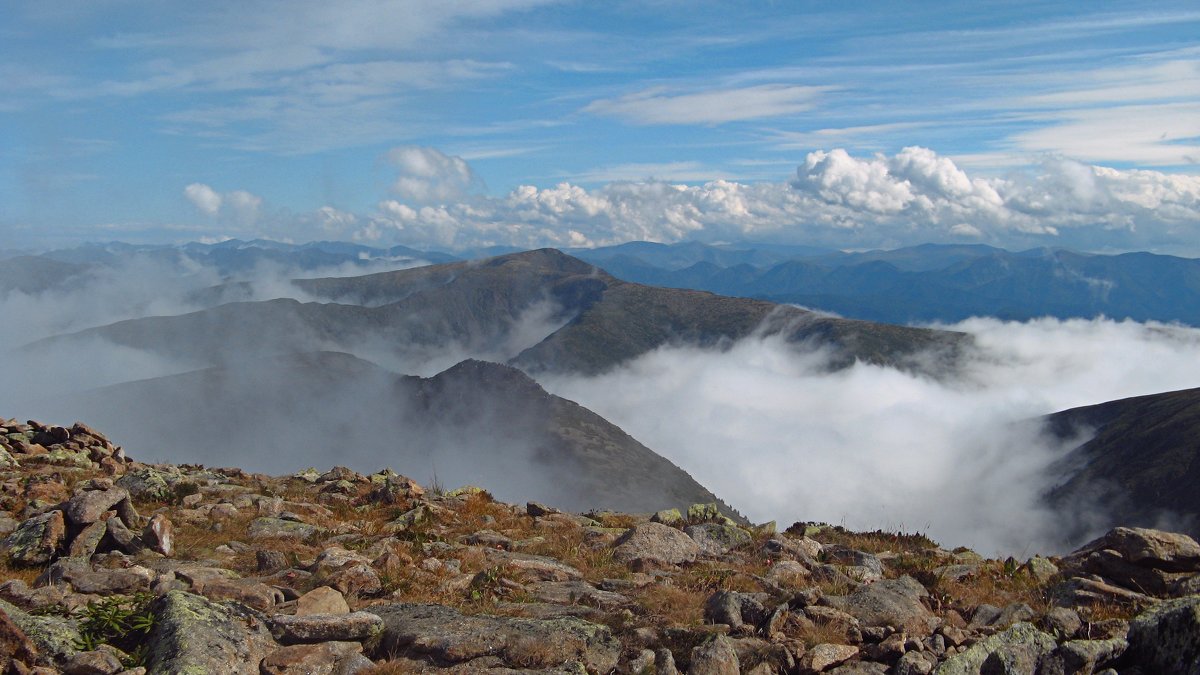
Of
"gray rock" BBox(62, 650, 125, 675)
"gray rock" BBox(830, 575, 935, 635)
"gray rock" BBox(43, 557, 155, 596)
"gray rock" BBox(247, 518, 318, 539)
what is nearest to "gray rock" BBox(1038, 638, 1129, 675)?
"gray rock" BBox(830, 575, 935, 635)

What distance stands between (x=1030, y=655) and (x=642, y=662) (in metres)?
5.59

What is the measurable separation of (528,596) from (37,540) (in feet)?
32.8

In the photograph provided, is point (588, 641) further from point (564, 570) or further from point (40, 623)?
point (40, 623)

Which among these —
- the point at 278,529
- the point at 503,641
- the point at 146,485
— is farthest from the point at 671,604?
the point at 146,485

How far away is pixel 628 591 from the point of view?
15.0 meters

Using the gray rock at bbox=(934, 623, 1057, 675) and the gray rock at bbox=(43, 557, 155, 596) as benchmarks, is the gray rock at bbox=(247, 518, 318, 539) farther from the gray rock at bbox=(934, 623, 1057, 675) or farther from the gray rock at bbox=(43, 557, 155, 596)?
the gray rock at bbox=(934, 623, 1057, 675)

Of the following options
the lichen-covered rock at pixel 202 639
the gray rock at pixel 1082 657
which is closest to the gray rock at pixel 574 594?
the lichen-covered rock at pixel 202 639

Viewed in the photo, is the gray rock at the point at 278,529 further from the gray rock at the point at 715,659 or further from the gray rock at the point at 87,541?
the gray rock at the point at 715,659

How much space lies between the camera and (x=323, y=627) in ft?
35.9

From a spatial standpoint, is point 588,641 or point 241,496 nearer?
point 588,641

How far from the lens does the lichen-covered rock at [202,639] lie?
9430 mm

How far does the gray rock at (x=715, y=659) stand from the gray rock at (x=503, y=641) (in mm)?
1179

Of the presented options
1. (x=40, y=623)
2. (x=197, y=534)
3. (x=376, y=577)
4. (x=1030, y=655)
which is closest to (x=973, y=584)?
(x=1030, y=655)

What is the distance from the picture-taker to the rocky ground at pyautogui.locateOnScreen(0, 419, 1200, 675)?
10438mm
